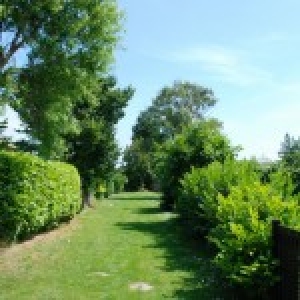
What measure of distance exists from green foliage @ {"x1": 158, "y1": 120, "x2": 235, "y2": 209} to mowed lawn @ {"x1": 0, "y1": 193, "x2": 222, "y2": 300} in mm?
4825

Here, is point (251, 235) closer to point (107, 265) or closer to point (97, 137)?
point (107, 265)

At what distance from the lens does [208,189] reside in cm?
1795

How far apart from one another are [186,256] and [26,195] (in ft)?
16.5

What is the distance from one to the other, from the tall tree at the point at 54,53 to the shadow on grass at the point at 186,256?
553 cm

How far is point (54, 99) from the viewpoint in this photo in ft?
65.1

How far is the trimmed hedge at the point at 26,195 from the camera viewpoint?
54.2 ft

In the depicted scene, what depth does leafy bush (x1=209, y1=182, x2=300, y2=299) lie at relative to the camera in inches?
411

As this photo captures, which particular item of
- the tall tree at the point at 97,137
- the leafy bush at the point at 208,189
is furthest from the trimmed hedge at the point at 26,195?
the tall tree at the point at 97,137

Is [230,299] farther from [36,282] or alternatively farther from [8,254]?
[8,254]

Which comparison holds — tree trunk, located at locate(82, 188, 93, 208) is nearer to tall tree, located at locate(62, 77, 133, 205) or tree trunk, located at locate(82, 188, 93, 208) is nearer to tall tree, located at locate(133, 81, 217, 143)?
tall tree, located at locate(62, 77, 133, 205)

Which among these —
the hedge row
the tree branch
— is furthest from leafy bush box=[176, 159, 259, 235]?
the tree branch

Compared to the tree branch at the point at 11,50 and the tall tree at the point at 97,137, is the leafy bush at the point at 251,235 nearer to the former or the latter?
the tree branch at the point at 11,50

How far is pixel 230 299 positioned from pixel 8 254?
7.22 meters

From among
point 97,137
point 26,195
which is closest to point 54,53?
point 26,195
